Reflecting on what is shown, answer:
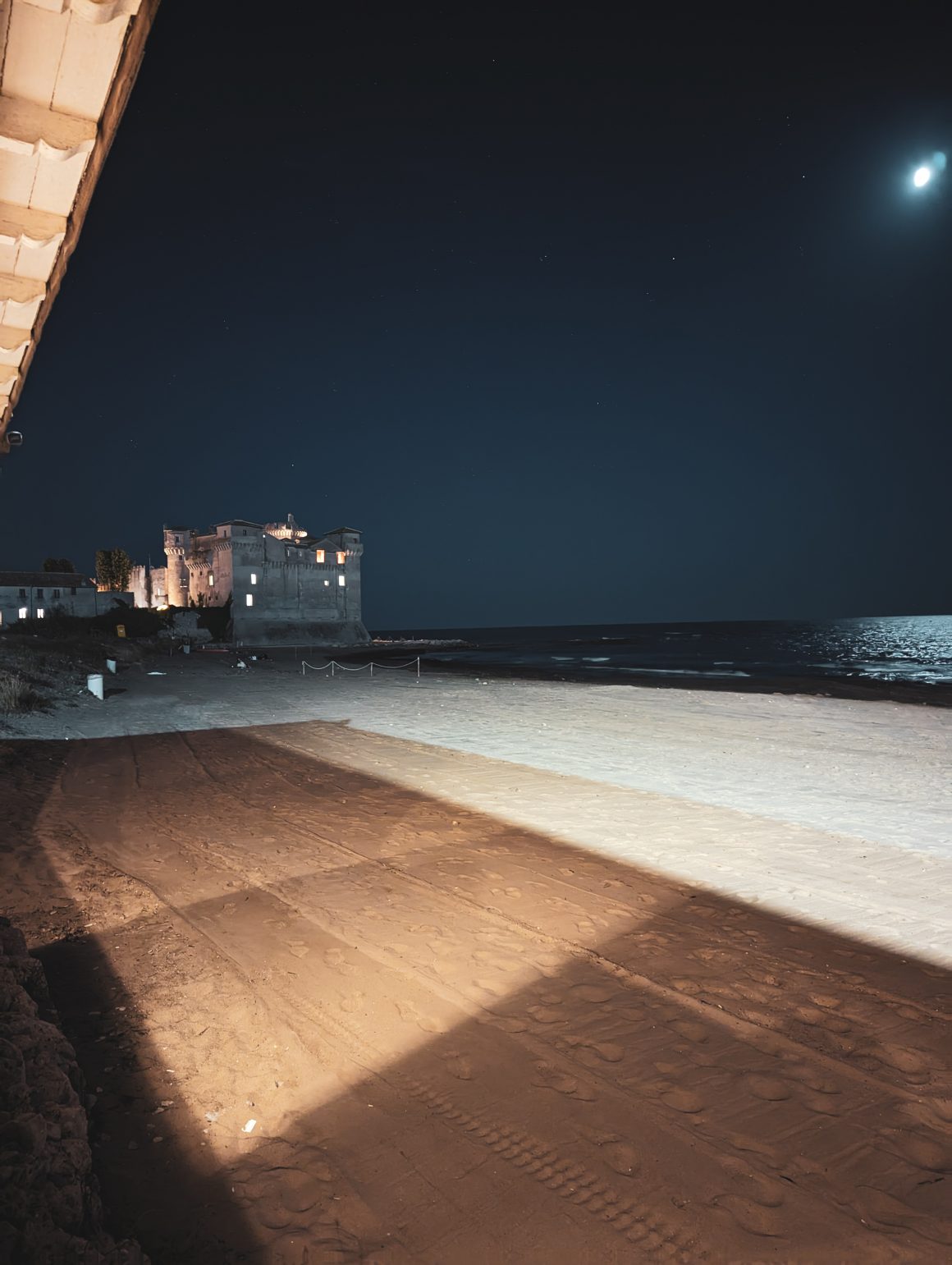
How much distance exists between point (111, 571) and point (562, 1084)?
10198cm

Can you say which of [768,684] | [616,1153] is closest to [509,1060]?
[616,1153]

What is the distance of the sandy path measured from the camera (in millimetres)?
2465

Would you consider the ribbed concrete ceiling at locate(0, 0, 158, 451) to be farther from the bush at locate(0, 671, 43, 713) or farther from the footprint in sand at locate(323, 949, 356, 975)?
the bush at locate(0, 671, 43, 713)

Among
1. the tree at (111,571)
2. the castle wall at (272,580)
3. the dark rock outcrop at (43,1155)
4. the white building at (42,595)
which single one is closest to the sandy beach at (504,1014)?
the dark rock outcrop at (43,1155)

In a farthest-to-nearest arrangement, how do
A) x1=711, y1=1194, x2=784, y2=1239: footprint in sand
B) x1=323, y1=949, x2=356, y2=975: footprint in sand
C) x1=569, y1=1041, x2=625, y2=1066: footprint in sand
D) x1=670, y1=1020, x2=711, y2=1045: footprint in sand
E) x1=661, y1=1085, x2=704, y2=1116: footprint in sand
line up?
x1=323, y1=949, x2=356, y2=975: footprint in sand < x1=670, y1=1020, x2=711, y2=1045: footprint in sand < x1=569, y1=1041, x2=625, y2=1066: footprint in sand < x1=661, y1=1085, x2=704, y2=1116: footprint in sand < x1=711, y1=1194, x2=784, y2=1239: footprint in sand

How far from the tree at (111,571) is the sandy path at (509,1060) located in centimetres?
9584

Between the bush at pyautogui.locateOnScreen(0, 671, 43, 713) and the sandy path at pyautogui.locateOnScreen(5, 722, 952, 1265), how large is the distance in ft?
38.7

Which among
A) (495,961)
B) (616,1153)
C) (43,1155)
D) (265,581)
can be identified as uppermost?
(265,581)

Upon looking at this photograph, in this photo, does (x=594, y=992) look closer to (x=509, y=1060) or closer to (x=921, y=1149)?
(x=509, y=1060)

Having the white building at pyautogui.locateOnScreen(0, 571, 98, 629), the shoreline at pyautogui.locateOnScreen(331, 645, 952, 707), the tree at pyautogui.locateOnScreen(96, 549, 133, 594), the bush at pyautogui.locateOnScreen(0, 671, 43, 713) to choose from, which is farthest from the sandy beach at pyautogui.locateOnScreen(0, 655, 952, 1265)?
the tree at pyautogui.locateOnScreen(96, 549, 133, 594)

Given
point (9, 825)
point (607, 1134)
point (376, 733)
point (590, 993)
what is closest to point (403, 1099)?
point (607, 1134)

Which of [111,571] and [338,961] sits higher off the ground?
[111,571]

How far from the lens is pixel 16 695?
55.0 feet

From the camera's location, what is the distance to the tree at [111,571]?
9038 cm
